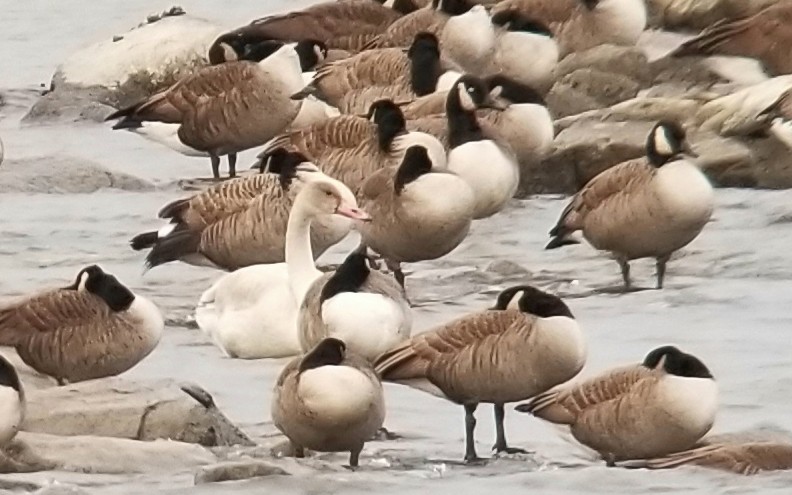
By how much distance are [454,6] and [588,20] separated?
3.85 feet

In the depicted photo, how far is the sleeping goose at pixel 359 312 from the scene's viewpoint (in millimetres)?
8992

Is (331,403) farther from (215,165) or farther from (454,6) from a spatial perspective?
(454,6)

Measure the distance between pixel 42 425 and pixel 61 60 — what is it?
523 inches

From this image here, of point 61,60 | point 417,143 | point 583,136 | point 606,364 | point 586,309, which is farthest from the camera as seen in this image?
point 61,60

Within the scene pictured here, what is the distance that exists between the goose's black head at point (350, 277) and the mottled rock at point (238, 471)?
6.55ft

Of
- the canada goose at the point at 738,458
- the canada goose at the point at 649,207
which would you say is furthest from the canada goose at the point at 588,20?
the canada goose at the point at 738,458

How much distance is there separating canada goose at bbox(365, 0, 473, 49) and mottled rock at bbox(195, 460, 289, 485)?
9409mm

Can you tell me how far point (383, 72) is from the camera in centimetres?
1496

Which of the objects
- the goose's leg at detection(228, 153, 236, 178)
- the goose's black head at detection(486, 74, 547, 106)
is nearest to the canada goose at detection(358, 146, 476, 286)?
the goose's black head at detection(486, 74, 547, 106)

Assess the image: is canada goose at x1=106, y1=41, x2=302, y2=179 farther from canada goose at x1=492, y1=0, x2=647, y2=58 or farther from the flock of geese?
canada goose at x1=492, y1=0, x2=647, y2=58

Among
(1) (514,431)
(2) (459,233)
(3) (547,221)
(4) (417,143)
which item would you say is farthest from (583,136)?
(1) (514,431)

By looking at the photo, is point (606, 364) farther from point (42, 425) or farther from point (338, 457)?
point (42, 425)

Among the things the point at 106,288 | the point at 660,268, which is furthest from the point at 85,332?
the point at 660,268

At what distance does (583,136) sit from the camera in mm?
14164
